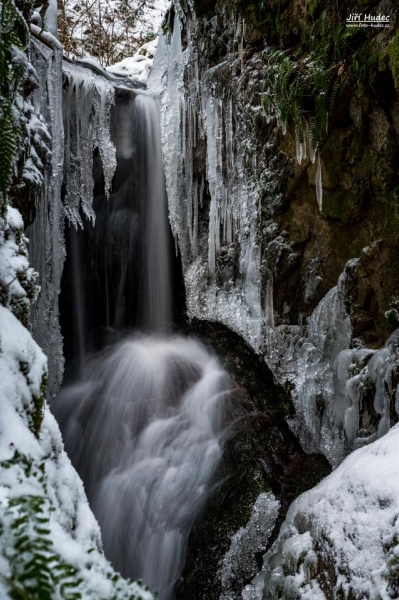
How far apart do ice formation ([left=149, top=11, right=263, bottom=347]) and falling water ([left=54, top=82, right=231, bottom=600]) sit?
0.69 meters

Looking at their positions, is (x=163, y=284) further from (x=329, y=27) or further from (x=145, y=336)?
(x=329, y=27)

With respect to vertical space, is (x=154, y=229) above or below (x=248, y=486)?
above

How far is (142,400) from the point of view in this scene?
593cm

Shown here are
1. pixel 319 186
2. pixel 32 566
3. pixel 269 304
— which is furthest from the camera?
pixel 269 304

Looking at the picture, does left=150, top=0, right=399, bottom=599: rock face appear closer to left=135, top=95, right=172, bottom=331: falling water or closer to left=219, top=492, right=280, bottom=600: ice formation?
left=219, top=492, right=280, bottom=600: ice formation

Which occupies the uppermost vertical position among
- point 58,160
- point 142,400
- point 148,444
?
point 58,160

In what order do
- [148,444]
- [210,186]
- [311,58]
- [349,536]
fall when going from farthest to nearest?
1. [210,186]
2. [148,444]
3. [311,58]
4. [349,536]

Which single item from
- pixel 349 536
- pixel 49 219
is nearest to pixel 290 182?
pixel 49 219

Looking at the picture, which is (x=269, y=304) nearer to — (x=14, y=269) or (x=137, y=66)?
(x=14, y=269)

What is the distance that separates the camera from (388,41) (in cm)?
404

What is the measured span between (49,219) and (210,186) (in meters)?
2.10

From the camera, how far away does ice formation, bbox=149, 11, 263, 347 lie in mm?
6184

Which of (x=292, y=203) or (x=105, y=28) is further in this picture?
(x=105, y=28)

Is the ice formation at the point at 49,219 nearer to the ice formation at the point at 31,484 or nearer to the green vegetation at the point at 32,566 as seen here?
the ice formation at the point at 31,484
